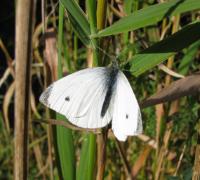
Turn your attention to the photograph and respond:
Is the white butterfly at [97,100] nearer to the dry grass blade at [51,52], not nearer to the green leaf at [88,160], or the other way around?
the green leaf at [88,160]

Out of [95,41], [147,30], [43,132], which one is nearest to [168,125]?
[147,30]

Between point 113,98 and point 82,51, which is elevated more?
point 82,51

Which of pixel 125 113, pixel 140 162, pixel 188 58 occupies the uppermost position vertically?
pixel 188 58

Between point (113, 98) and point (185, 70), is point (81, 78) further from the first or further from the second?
Result: point (185, 70)

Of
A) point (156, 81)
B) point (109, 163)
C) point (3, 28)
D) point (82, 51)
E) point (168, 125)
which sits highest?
point (3, 28)

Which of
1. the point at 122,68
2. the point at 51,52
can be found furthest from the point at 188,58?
the point at 122,68

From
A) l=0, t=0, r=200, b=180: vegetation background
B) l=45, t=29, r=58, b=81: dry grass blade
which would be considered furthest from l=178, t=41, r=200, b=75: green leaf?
l=45, t=29, r=58, b=81: dry grass blade

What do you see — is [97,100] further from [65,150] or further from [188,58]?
[188,58]

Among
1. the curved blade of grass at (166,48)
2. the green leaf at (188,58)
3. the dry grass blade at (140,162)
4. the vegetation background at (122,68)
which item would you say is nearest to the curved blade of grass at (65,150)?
the vegetation background at (122,68)
